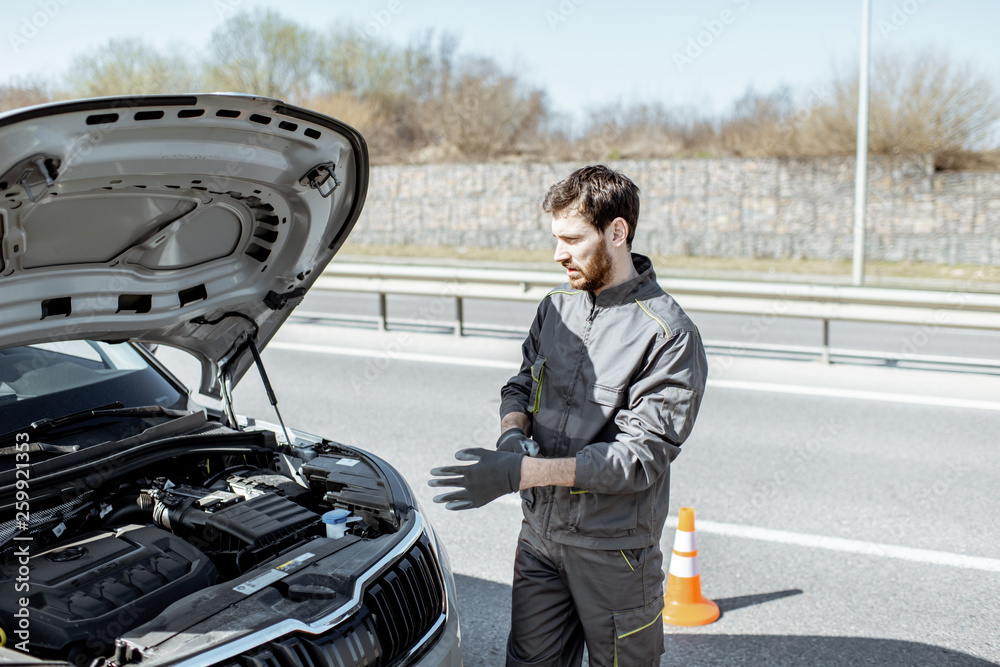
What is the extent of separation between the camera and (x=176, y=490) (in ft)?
8.87

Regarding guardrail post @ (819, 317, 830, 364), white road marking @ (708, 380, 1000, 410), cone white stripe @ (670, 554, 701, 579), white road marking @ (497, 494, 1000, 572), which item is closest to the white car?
cone white stripe @ (670, 554, 701, 579)

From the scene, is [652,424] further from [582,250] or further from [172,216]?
[172,216]

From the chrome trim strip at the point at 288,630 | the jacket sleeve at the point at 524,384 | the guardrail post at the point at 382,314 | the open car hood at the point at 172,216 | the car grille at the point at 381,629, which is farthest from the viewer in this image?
the guardrail post at the point at 382,314

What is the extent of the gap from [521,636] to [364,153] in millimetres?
1798

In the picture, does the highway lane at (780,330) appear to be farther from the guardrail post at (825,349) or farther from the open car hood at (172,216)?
the open car hood at (172,216)

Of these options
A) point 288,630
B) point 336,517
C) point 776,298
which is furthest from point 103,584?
point 776,298

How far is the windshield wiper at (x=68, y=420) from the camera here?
261 cm

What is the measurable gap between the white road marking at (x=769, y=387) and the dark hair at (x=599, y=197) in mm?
5476

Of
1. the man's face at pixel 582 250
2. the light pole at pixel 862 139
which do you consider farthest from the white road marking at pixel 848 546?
the light pole at pixel 862 139

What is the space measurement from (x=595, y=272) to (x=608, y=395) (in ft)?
1.26

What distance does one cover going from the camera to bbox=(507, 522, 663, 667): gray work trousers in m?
2.44

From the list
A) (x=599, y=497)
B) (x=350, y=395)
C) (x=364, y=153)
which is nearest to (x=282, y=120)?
(x=364, y=153)

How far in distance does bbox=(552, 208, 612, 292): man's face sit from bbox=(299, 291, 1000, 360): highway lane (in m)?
6.44

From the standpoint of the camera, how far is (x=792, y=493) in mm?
5031
